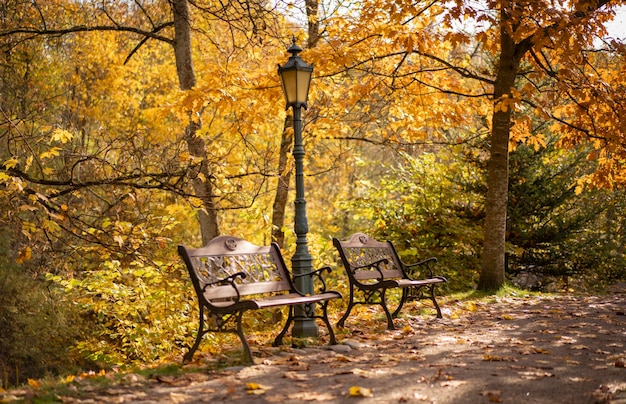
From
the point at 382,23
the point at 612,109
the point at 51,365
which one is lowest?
the point at 51,365

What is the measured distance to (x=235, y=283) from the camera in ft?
18.9

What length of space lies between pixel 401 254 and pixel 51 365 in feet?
21.6

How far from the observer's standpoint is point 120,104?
17797 millimetres

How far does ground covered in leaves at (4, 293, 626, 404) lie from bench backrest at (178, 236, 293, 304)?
56 centimetres

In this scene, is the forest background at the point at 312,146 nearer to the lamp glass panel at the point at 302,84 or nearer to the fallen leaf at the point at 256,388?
the lamp glass panel at the point at 302,84

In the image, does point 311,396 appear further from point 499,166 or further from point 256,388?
point 499,166

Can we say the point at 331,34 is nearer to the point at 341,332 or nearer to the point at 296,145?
the point at 296,145

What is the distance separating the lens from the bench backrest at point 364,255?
24.6 feet

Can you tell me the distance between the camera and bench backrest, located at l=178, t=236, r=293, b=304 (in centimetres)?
571

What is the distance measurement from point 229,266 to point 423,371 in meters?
2.02

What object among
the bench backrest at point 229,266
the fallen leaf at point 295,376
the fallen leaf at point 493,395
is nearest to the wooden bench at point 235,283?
the bench backrest at point 229,266

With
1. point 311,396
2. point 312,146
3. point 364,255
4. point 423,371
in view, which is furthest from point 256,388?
point 312,146

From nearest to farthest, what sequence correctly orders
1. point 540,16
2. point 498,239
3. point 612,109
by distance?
point 540,16 < point 612,109 < point 498,239

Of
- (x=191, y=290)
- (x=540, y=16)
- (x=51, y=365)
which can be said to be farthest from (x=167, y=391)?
(x=51, y=365)
